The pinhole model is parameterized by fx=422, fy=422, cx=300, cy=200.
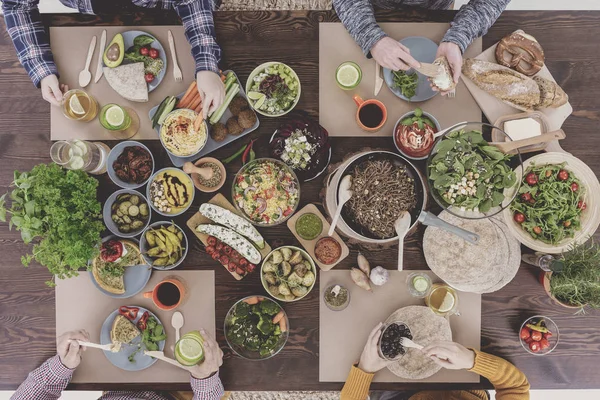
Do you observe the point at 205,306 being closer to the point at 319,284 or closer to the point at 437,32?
the point at 319,284

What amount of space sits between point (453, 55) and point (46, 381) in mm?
2345

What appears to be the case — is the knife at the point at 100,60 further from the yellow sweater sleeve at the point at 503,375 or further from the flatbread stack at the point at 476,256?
the yellow sweater sleeve at the point at 503,375

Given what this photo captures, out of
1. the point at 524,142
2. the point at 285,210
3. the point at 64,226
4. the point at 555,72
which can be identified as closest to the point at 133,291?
the point at 64,226

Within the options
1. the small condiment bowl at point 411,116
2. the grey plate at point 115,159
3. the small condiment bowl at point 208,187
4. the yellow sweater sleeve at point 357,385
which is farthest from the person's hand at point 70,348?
the small condiment bowl at point 411,116

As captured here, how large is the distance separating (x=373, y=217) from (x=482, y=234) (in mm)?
507

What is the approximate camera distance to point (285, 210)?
191cm

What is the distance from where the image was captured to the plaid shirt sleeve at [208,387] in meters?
1.90

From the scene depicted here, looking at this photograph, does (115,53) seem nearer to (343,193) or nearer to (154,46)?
(154,46)

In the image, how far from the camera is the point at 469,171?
1785 mm

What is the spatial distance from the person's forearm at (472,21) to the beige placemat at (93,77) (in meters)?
1.20

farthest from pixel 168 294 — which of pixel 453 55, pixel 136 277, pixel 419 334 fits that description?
pixel 453 55

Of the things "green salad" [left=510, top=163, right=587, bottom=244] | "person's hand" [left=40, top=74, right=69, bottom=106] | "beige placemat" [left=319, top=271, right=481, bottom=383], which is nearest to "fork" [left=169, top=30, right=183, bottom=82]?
"person's hand" [left=40, top=74, right=69, bottom=106]

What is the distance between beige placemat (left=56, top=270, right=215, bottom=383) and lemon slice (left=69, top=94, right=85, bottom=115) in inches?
30.5

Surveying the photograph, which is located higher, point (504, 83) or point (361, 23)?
point (361, 23)
